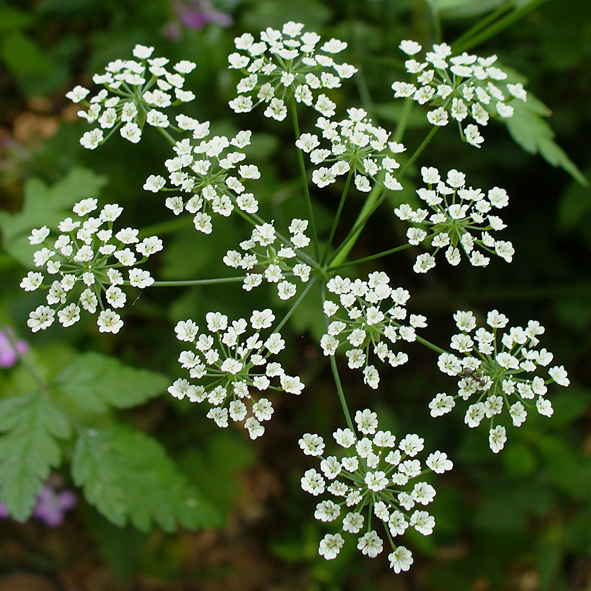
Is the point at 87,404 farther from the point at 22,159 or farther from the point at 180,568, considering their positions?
the point at 22,159

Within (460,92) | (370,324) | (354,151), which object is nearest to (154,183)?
(354,151)

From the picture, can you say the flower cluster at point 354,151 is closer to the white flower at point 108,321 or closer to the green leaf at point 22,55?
the white flower at point 108,321

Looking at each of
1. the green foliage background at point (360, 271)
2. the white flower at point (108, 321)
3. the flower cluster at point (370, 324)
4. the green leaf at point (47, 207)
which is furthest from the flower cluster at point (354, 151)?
the green leaf at point (47, 207)

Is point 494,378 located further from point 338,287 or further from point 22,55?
point 22,55

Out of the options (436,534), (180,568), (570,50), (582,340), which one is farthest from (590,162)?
(180,568)

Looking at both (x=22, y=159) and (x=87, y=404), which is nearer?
(x=87, y=404)

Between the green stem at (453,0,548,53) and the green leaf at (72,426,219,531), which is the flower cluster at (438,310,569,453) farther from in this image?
the green stem at (453,0,548,53)
